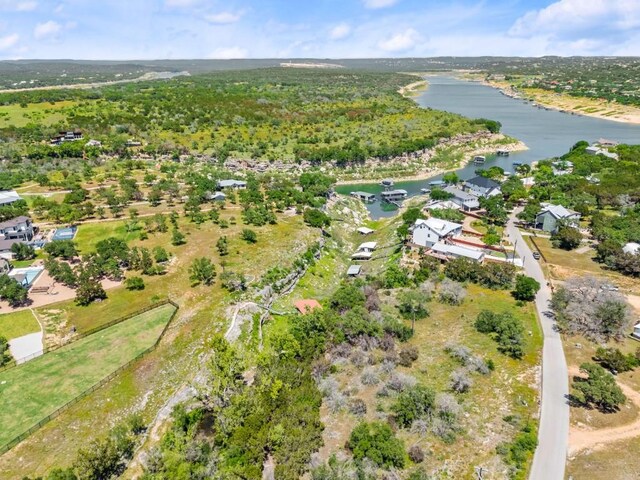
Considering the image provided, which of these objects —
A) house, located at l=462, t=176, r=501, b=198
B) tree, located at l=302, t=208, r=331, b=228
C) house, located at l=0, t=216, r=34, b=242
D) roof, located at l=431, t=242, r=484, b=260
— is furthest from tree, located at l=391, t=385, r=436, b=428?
house, located at l=462, t=176, r=501, b=198

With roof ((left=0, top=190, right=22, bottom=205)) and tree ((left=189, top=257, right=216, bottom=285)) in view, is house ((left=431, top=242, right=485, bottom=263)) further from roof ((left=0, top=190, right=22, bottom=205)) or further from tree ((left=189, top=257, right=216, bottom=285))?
roof ((left=0, top=190, right=22, bottom=205))

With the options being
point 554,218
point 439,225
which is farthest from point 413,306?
point 554,218

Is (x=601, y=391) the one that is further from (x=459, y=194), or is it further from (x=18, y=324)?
(x=18, y=324)

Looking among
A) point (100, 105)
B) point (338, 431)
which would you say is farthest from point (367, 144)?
point (338, 431)

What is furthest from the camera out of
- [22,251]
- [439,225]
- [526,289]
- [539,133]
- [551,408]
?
[539,133]

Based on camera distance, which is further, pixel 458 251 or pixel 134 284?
pixel 458 251

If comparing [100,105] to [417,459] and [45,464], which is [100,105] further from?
[417,459]

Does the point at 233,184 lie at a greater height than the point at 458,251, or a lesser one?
greater
